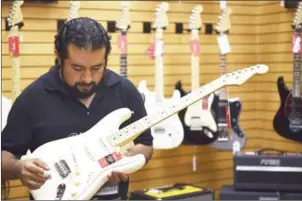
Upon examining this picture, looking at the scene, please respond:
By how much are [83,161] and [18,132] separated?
0.76 feet

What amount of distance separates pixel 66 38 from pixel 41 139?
1.01 feet

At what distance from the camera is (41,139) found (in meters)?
1.34

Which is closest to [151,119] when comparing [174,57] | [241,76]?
[241,76]

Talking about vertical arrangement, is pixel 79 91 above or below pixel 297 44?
below

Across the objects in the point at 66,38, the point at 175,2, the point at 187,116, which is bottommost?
the point at 187,116

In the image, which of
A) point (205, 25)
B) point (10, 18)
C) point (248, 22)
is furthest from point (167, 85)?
point (10, 18)

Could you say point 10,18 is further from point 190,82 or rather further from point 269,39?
point 269,39

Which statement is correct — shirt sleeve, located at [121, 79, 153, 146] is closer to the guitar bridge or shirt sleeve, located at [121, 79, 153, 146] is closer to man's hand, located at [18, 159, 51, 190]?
the guitar bridge

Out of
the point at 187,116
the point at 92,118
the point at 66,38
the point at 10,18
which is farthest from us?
the point at 187,116

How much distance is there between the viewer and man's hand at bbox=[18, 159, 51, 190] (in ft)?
3.68

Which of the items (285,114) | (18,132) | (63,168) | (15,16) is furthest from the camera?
(285,114)

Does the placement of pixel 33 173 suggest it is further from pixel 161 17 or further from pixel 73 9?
pixel 161 17

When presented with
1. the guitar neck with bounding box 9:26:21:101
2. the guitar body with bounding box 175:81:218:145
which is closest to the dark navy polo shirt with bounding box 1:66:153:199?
the guitar neck with bounding box 9:26:21:101

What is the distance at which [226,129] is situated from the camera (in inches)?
121
